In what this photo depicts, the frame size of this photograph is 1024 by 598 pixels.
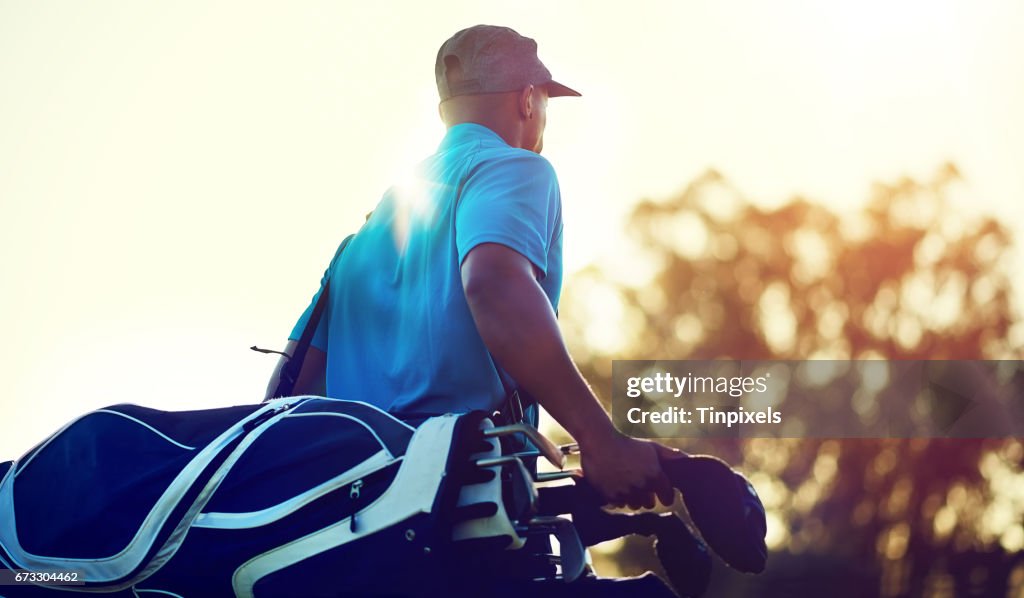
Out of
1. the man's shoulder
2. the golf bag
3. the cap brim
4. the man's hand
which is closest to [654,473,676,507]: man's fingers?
the man's hand

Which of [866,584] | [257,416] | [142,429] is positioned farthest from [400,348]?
[866,584]

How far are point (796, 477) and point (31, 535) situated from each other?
27.6 m

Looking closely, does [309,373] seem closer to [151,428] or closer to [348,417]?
[151,428]

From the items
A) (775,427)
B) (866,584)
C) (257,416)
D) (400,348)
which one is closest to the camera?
(257,416)

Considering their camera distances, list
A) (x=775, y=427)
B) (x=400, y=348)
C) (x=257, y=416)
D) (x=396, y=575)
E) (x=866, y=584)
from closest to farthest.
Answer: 1. (x=396, y=575)
2. (x=257, y=416)
3. (x=400, y=348)
4. (x=866, y=584)
5. (x=775, y=427)

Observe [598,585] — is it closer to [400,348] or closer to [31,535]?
[400,348]

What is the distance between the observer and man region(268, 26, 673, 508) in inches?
110

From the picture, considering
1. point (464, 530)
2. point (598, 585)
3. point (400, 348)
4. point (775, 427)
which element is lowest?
point (775, 427)

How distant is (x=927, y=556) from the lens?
94.7 ft

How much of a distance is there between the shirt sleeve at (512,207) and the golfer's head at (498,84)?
47cm

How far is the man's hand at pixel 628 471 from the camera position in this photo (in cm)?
272

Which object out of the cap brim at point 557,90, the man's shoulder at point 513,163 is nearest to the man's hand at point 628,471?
the man's shoulder at point 513,163

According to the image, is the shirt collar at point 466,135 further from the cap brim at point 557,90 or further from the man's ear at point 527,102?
the cap brim at point 557,90

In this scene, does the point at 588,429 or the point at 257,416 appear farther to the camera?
the point at 257,416
